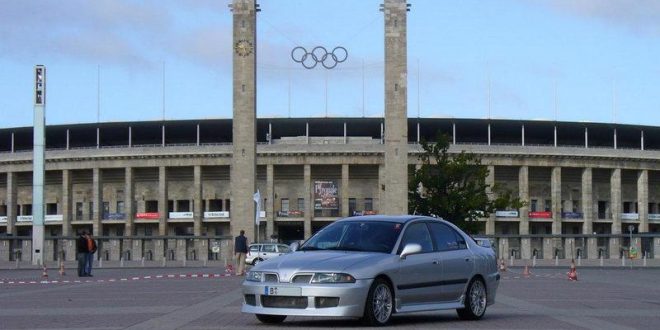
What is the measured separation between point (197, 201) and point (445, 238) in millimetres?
88527

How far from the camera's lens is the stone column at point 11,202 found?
10960cm

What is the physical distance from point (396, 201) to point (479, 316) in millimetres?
63400

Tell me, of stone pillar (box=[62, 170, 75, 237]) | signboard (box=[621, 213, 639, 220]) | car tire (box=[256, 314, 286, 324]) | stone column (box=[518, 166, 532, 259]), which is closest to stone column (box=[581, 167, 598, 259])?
signboard (box=[621, 213, 639, 220])

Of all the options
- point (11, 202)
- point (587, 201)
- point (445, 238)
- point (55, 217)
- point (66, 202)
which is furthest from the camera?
point (11, 202)

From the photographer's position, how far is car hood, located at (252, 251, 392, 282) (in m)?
15.9

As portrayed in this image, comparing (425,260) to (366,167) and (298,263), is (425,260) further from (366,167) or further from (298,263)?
(366,167)

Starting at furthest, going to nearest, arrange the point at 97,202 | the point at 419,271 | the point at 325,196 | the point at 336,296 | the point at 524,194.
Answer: the point at 97,202
the point at 524,194
the point at 325,196
the point at 419,271
the point at 336,296

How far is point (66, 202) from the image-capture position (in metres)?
108

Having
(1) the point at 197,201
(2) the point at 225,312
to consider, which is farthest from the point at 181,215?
(2) the point at 225,312

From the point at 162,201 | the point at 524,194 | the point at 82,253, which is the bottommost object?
the point at 82,253

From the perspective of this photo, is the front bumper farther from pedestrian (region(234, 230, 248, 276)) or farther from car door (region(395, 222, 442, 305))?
pedestrian (region(234, 230, 248, 276))

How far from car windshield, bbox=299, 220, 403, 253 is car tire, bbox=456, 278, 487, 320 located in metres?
1.91

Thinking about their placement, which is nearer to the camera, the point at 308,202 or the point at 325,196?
the point at 308,202

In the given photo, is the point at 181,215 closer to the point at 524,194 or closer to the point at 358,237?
the point at 524,194
